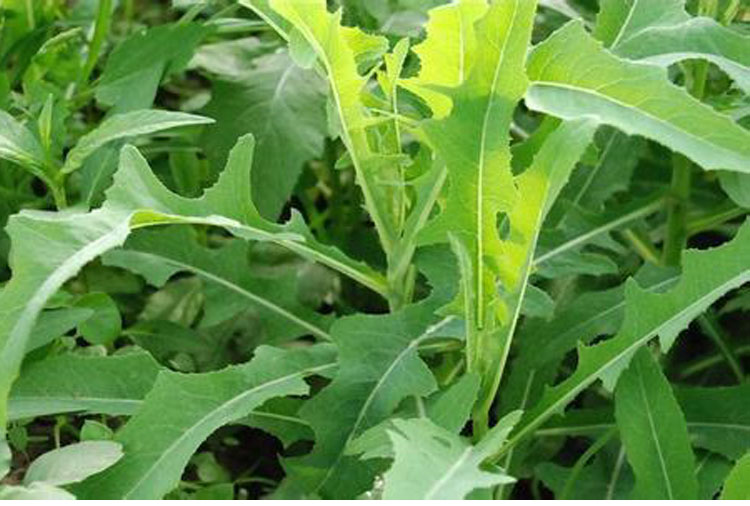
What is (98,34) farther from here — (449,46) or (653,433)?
(653,433)

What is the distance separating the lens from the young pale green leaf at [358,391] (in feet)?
3.27

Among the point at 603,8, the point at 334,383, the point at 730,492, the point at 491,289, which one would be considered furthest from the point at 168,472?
the point at 603,8

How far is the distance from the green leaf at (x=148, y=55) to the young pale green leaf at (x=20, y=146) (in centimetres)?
19

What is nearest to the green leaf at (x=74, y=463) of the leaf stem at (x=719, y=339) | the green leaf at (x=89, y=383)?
the green leaf at (x=89, y=383)

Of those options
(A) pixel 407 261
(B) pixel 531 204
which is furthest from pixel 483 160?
(A) pixel 407 261

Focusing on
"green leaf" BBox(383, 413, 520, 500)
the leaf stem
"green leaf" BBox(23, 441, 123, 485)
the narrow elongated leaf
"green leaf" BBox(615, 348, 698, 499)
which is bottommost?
the leaf stem

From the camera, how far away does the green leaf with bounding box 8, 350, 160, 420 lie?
3.38ft

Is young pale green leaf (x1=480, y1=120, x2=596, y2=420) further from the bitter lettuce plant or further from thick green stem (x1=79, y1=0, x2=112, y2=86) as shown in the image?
thick green stem (x1=79, y1=0, x2=112, y2=86)

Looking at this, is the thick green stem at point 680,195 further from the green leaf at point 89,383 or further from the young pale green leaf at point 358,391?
the green leaf at point 89,383

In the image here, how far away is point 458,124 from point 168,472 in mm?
308

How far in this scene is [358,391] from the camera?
101 centimetres

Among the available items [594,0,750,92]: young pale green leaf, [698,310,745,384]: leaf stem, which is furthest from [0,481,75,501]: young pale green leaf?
[698,310,745,384]: leaf stem

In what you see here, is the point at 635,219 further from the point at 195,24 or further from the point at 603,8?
the point at 195,24

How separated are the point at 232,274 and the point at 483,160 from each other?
0.37m
